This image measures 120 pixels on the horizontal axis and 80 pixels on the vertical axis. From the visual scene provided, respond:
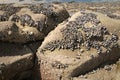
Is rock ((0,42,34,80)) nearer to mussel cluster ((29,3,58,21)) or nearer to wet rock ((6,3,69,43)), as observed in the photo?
wet rock ((6,3,69,43))

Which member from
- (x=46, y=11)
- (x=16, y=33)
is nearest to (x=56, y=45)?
(x=16, y=33)

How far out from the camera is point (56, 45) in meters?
15.2

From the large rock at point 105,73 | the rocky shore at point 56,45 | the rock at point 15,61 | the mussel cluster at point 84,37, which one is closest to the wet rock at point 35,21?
the rocky shore at point 56,45

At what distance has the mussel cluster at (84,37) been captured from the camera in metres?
15.2

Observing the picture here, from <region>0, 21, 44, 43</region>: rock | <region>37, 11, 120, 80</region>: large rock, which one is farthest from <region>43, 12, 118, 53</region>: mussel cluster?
<region>0, 21, 44, 43</region>: rock

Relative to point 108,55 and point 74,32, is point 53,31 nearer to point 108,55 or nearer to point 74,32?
point 74,32

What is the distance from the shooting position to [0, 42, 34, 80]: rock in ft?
45.9

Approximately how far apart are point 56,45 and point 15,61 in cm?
214

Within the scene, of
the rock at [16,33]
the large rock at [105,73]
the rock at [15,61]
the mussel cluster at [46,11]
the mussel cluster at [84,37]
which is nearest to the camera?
the rock at [15,61]

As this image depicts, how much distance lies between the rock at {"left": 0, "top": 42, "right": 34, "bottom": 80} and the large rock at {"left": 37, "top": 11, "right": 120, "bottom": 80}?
0.58m

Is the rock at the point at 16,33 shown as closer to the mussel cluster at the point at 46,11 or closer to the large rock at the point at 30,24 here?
the large rock at the point at 30,24

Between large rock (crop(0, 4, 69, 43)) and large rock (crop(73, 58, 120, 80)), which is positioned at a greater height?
large rock (crop(0, 4, 69, 43))

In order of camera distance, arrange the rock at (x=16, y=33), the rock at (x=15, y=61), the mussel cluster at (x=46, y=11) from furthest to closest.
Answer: the mussel cluster at (x=46, y=11)
the rock at (x=16, y=33)
the rock at (x=15, y=61)

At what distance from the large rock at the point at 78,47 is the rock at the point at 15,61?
0.58m
